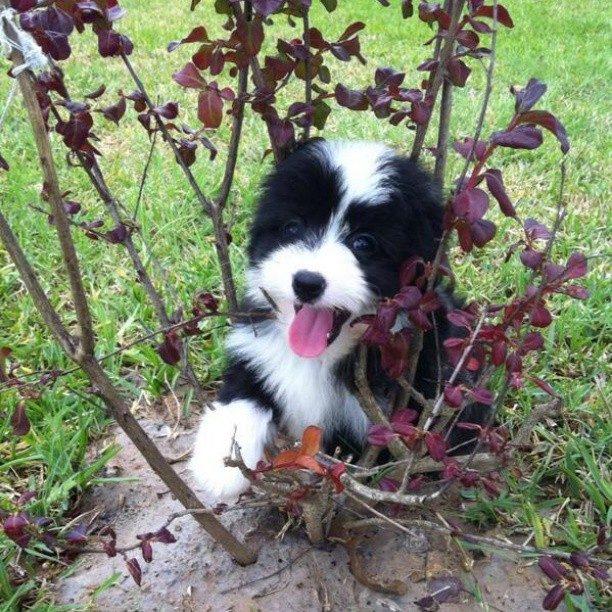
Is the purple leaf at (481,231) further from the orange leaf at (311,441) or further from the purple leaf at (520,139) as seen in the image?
the orange leaf at (311,441)

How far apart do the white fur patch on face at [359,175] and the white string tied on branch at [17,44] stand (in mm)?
905

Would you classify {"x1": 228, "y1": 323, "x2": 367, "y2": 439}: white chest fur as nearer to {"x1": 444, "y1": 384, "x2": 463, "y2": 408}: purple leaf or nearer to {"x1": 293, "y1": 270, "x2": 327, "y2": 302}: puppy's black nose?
{"x1": 293, "y1": 270, "x2": 327, "y2": 302}: puppy's black nose

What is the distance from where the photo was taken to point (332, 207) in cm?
184

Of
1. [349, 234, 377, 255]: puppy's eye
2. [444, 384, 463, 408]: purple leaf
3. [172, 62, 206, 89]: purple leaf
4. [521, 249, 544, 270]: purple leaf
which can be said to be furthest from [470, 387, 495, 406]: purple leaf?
[172, 62, 206, 89]: purple leaf

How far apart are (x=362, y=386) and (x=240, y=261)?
60.4 inches

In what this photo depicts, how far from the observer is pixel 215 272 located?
10.5 ft

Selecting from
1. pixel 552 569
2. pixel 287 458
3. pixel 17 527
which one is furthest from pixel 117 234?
pixel 552 569

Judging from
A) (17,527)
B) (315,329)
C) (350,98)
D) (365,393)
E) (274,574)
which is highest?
(350,98)

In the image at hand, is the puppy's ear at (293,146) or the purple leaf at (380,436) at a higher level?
the puppy's ear at (293,146)

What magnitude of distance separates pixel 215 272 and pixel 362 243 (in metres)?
1.44

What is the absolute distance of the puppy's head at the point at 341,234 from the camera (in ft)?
5.83

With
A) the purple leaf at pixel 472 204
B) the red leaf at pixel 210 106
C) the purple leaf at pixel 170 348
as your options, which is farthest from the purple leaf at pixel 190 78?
the purple leaf at pixel 472 204

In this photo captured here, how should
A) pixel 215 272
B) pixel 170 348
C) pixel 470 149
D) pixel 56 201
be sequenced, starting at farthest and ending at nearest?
pixel 215 272, pixel 170 348, pixel 470 149, pixel 56 201

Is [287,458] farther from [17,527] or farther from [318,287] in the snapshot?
[17,527]
